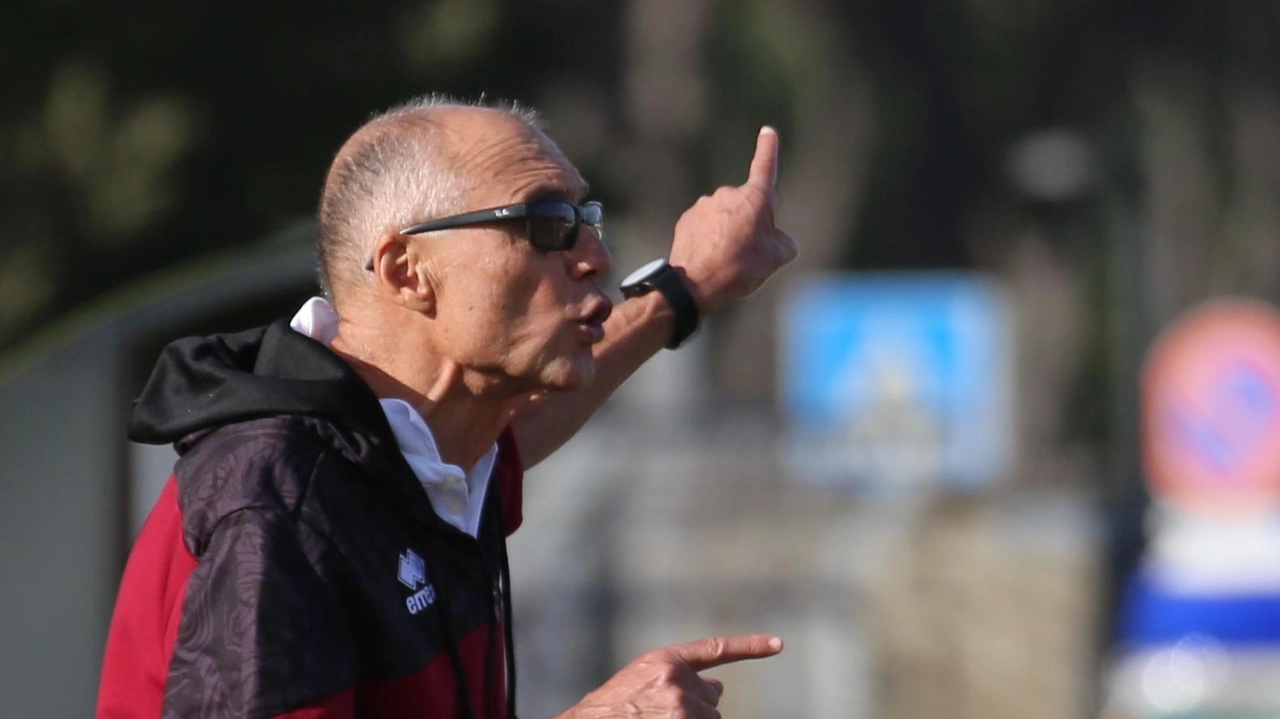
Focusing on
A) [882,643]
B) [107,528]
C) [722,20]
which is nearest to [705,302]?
[107,528]

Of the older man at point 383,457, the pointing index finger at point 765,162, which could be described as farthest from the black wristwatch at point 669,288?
the older man at point 383,457

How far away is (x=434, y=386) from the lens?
320 cm

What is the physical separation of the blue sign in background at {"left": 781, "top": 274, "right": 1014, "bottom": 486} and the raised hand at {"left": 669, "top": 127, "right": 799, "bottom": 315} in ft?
27.6

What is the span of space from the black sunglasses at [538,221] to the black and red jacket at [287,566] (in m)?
0.26

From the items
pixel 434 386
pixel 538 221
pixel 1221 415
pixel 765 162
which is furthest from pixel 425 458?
pixel 1221 415

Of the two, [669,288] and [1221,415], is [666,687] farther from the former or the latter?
[1221,415]

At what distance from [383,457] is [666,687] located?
0.51 metres

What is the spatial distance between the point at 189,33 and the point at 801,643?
864 cm

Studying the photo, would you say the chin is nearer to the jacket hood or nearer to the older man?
the older man

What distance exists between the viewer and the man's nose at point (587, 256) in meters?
3.25

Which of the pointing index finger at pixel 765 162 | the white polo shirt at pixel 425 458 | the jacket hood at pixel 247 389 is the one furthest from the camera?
the pointing index finger at pixel 765 162

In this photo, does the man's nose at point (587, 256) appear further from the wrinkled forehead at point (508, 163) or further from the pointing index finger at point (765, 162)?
the pointing index finger at point (765, 162)

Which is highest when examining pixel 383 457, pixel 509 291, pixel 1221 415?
pixel 1221 415

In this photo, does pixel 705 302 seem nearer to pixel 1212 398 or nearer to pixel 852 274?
pixel 1212 398
